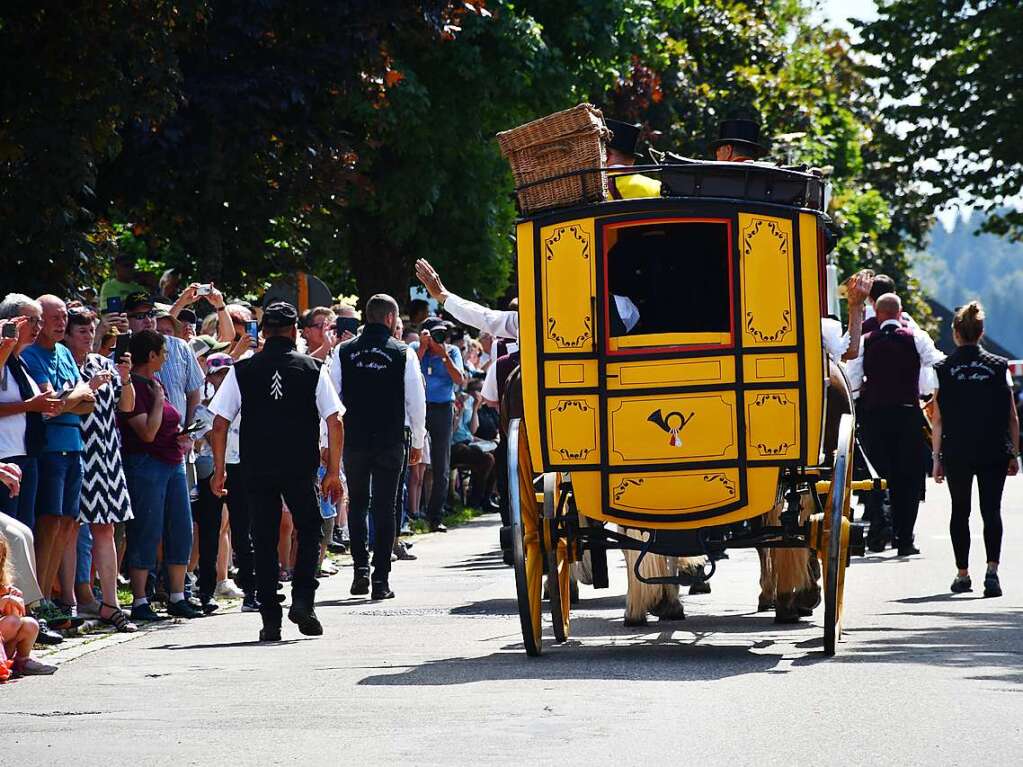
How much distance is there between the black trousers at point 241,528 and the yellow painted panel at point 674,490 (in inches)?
160

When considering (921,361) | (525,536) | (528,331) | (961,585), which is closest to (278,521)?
(525,536)

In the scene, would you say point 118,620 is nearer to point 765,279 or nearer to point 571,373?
point 571,373

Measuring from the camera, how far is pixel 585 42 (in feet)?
110

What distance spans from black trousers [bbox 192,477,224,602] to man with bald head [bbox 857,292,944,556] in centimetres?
628

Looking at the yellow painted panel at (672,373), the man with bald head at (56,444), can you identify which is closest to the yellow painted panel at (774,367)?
the yellow painted panel at (672,373)

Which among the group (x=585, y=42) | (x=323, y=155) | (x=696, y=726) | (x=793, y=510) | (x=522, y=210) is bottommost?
(x=696, y=726)

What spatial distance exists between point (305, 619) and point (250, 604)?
2.08 metres

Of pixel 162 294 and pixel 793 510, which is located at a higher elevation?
pixel 162 294

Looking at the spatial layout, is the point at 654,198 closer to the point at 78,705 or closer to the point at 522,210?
the point at 522,210

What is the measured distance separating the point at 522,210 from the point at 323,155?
10412 millimetres

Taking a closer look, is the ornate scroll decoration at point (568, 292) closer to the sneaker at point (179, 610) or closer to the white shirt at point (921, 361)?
the sneaker at point (179, 610)

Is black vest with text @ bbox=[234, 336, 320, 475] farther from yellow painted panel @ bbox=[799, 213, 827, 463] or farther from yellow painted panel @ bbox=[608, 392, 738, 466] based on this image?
yellow painted panel @ bbox=[799, 213, 827, 463]

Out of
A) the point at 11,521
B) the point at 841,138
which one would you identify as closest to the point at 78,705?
the point at 11,521

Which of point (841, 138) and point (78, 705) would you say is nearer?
point (78, 705)
